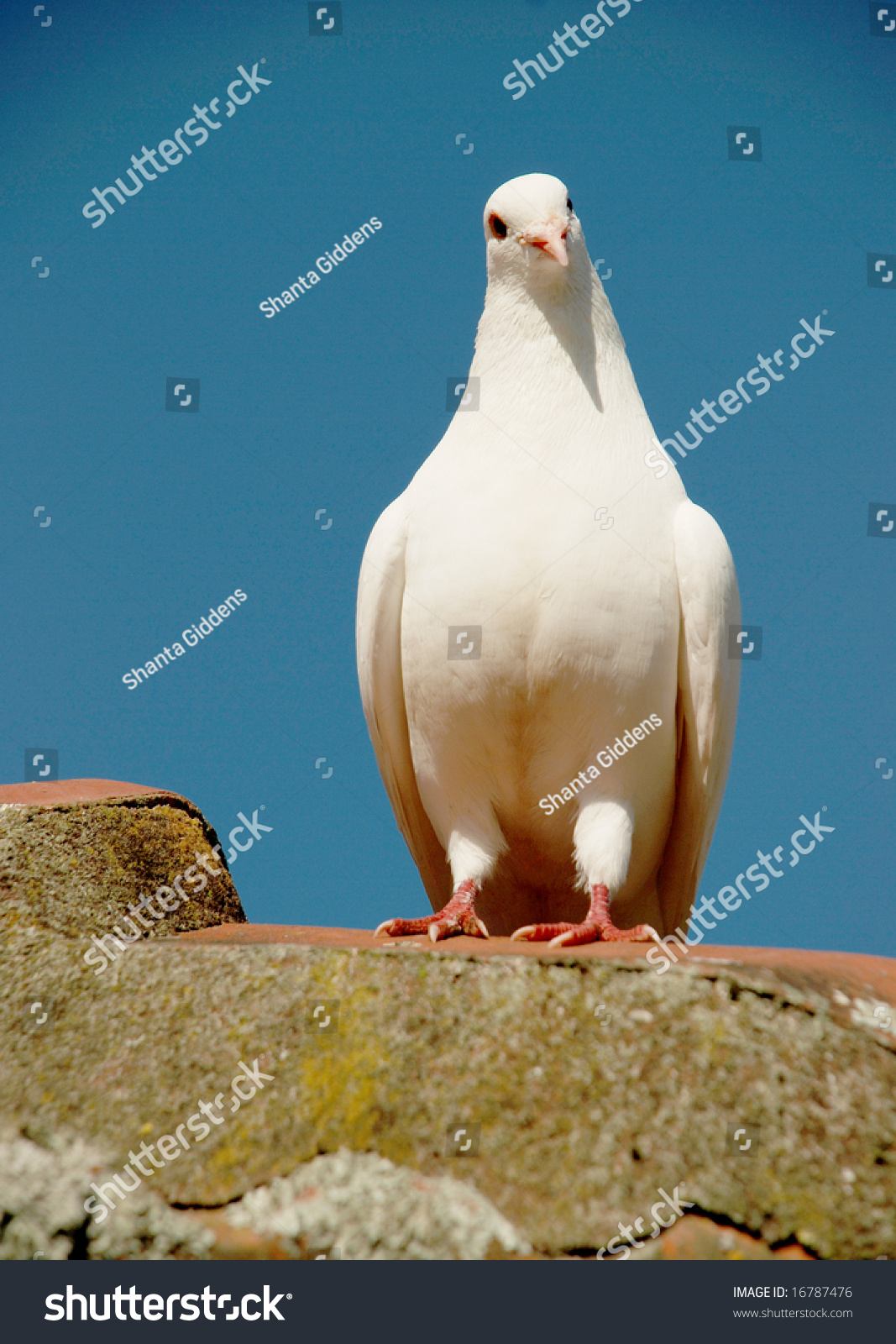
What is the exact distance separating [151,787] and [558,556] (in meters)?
3.06

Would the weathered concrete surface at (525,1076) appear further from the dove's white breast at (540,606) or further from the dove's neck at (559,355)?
the dove's neck at (559,355)

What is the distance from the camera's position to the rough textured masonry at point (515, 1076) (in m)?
4.40

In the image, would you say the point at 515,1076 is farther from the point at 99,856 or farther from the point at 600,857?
the point at 99,856

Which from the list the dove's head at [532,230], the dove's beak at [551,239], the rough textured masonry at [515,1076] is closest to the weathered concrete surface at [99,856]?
the rough textured masonry at [515,1076]

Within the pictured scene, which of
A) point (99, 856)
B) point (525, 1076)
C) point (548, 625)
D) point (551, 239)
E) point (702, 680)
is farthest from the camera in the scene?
point (551, 239)

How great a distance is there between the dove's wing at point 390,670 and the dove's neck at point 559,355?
3.19 feet

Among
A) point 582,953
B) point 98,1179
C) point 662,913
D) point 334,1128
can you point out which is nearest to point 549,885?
point 662,913

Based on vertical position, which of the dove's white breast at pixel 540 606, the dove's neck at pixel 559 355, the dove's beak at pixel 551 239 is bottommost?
the dove's white breast at pixel 540 606

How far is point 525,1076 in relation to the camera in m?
4.68

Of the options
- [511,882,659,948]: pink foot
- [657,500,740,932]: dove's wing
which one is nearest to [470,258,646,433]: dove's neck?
[657,500,740,932]: dove's wing

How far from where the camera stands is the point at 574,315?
7102mm

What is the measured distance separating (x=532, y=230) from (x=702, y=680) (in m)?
2.87

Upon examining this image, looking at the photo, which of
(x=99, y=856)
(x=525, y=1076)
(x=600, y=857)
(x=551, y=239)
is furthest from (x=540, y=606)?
(x=99, y=856)

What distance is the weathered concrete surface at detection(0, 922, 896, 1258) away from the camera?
14.4 ft
